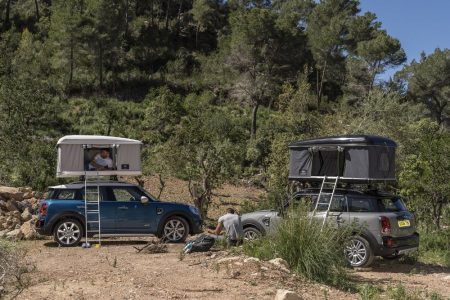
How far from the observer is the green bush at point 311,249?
28.8 feet

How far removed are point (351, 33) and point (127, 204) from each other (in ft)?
126

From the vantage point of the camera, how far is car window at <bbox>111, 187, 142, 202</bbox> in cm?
1362

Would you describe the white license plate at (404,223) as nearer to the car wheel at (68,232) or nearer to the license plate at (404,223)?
the license plate at (404,223)

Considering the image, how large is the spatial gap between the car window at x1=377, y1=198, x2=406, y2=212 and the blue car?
4656mm

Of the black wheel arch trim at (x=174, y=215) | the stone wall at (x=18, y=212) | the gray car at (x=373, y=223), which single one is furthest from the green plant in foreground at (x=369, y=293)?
the stone wall at (x=18, y=212)

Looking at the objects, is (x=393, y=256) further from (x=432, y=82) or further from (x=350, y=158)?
(x=432, y=82)

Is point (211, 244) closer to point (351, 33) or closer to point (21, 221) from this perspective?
point (21, 221)

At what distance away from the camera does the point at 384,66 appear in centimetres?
4425

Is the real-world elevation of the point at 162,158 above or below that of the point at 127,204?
above

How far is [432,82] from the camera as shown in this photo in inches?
1857

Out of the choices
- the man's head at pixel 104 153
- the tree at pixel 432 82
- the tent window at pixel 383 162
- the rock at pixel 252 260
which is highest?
the tree at pixel 432 82

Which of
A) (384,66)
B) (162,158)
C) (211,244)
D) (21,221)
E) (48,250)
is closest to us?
(211,244)

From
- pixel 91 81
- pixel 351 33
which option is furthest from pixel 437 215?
pixel 91 81

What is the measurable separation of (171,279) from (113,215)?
5.42 metres
